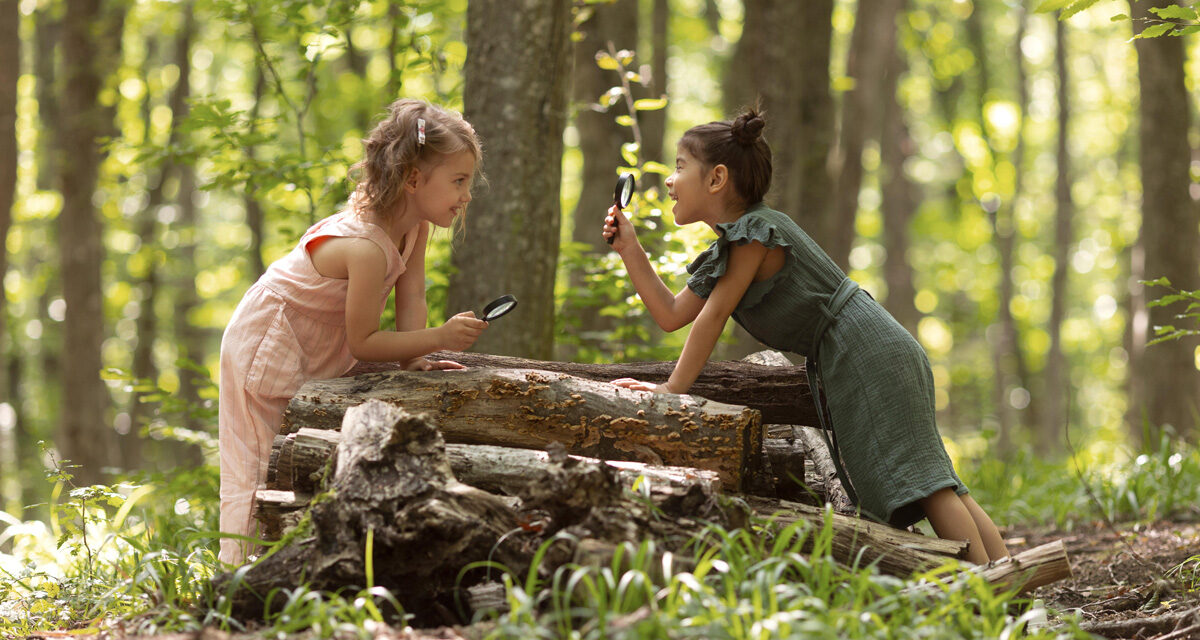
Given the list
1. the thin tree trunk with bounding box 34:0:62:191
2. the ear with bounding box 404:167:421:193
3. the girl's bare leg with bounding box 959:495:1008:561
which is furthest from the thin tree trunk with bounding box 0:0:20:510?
the girl's bare leg with bounding box 959:495:1008:561

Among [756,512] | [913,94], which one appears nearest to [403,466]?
[756,512]

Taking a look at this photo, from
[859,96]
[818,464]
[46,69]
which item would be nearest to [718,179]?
[818,464]

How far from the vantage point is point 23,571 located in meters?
3.79

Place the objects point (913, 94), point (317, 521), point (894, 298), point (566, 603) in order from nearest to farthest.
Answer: point (566, 603), point (317, 521), point (894, 298), point (913, 94)

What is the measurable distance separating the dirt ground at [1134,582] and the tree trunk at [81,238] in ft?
27.5

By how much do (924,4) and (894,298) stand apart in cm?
748

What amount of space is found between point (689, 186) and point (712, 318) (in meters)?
0.57

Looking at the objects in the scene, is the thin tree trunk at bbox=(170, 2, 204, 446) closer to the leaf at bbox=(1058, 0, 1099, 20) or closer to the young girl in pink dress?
the young girl in pink dress

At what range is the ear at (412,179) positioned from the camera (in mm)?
3642

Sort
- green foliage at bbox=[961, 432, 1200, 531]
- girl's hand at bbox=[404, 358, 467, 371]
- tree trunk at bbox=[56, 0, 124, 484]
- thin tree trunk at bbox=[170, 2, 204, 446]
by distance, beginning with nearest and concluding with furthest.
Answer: girl's hand at bbox=[404, 358, 467, 371], green foliage at bbox=[961, 432, 1200, 531], tree trunk at bbox=[56, 0, 124, 484], thin tree trunk at bbox=[170, 2, 204, 446]

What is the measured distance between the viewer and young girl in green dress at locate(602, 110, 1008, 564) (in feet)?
11.2

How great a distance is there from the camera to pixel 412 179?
12.0 feet

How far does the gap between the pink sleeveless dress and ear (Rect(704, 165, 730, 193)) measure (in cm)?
127

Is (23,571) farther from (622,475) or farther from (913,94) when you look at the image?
(913,94)
